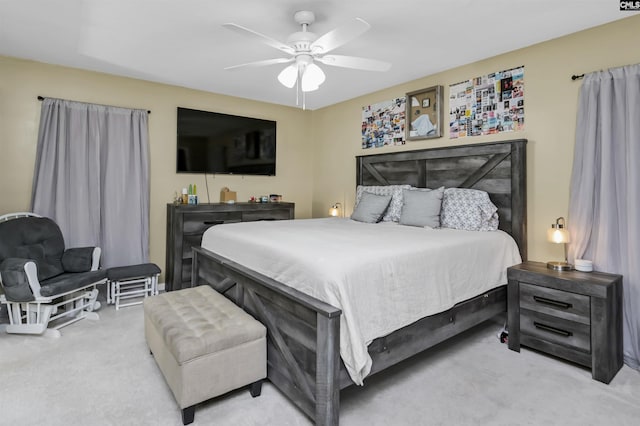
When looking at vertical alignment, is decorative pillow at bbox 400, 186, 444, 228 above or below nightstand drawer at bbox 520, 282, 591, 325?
above

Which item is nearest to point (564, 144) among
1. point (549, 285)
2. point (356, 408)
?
point (549, 285)

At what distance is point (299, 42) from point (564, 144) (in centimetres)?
236

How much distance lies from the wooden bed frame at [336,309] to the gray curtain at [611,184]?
0.46m

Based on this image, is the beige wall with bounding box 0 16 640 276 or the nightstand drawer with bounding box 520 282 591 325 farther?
the beige wall with bounding box 0 16 640 276

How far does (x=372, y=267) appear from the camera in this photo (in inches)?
75.1

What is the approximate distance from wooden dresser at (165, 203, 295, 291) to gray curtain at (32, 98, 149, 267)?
12.5 inches

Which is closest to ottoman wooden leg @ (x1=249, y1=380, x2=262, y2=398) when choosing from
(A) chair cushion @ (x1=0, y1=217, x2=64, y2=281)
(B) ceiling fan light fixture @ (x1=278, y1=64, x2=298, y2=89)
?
(B) ceiling fan light fixture @ (x1=278, y1=64, x2=298, y2=89)

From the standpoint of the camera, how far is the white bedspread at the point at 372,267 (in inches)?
70.0

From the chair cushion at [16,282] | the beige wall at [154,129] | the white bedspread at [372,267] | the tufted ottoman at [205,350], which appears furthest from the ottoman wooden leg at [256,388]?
the beige wall at [154,129]

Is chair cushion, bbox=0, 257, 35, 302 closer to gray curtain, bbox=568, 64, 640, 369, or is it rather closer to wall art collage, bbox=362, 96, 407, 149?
wall art collage, bbox=362, 96, 407, 149

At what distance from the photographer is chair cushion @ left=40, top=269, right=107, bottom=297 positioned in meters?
2.82

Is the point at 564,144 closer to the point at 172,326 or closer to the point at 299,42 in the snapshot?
the point at 299,42

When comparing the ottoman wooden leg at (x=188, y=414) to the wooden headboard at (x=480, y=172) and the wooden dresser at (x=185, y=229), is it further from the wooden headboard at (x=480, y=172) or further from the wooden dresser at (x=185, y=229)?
the wooden headboard at (x=480, y=172)

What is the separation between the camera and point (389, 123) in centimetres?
443
